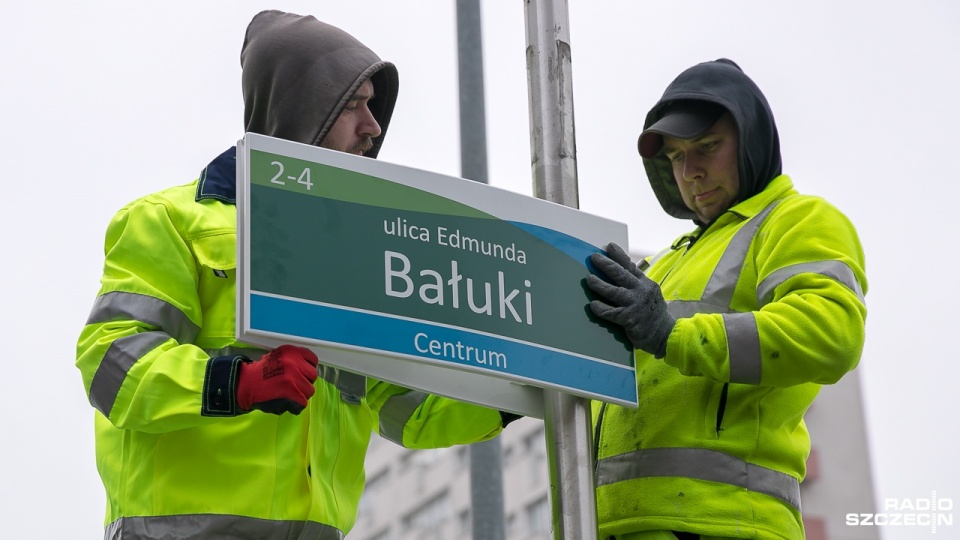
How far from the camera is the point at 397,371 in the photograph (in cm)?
375

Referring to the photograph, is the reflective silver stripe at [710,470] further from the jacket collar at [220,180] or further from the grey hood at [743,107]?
the jacket collar at [220,180]

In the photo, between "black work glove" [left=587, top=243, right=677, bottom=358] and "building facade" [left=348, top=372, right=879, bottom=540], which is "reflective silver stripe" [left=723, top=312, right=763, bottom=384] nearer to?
"black work glove" [left=587, top=243, right=677, bottom=358]

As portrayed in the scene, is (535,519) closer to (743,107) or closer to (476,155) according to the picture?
(476,155)

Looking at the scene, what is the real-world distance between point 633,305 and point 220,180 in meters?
1.23

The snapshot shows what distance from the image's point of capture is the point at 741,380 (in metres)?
3.91

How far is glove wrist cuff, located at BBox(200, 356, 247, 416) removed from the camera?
3609 millimetres

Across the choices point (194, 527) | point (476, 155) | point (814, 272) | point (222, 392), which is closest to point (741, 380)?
point (814, 272)

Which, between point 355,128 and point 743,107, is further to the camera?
point 355,128

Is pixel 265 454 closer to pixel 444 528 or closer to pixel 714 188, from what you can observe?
pixel 714 188

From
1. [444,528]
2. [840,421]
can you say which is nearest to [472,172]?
[840,421]

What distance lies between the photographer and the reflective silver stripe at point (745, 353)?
3.90 metres

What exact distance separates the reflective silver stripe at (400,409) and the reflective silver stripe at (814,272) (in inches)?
41.8

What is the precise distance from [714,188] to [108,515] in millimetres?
1962

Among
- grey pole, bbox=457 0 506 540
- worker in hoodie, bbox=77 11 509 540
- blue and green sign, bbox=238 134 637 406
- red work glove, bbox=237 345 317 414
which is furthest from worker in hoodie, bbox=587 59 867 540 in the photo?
grey pole, bbox=457 0 506 540
